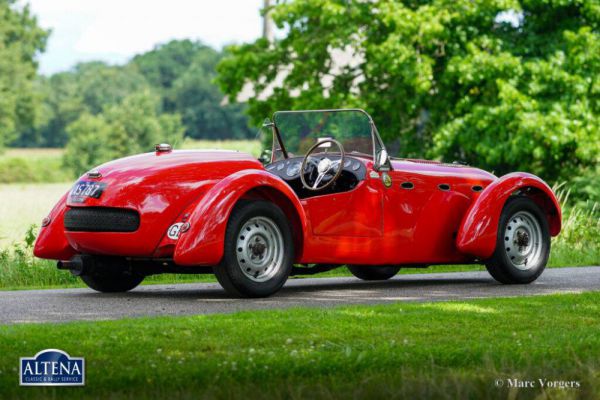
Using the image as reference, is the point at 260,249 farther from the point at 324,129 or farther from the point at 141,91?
the point at 141,91

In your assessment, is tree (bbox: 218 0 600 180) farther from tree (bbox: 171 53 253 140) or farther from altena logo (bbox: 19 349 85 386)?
tree (bbox: 171 53 253 140)

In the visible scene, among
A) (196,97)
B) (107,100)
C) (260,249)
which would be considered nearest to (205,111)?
(196,97)

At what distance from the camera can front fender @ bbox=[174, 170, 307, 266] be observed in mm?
8805

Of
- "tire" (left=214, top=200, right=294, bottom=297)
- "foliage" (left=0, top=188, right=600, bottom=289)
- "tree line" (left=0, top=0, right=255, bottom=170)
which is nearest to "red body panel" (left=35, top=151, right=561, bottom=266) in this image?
"tire" (left=214, top=200, right=294, bottom=297)

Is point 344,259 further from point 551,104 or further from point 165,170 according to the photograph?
point 551,104

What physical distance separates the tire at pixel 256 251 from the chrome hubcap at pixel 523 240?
2729 millimetres

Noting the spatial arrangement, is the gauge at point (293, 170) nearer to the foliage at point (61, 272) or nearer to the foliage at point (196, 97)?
the foliage at point (61, 272)

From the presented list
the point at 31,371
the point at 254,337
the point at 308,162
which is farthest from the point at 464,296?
the point at 31,371

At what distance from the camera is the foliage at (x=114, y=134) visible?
7369cm

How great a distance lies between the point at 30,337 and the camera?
21.4 ft

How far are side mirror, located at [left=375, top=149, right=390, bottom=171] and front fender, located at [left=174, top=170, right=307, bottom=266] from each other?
5.68 ft

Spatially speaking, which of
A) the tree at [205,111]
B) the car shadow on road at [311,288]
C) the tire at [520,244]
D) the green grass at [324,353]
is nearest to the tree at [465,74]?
the car shadow on road at [311,288]

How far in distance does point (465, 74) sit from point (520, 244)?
15.3 meters

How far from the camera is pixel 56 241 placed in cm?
987
